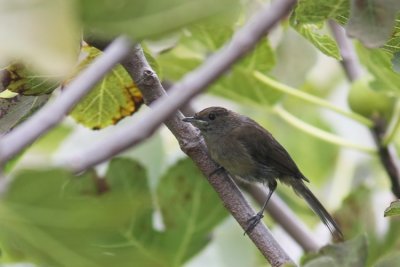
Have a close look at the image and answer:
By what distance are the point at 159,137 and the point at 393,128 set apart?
0.85m

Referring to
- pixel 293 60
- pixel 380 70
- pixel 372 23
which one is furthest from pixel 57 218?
pixel 293 60

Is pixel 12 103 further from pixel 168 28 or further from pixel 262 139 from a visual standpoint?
pixel 262 139

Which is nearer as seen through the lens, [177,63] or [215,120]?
[177,63]

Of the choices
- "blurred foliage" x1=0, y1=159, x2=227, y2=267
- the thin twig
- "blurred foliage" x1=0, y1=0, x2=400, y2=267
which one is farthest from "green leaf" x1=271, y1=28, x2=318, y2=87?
"blurred foliage" x1=0, y1=159, x2=227, y2=267

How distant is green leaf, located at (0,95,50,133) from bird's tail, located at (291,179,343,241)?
1.00 m

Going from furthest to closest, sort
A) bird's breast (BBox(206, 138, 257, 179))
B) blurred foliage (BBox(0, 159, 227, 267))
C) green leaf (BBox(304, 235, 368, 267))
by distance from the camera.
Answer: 1. bird's breast (BBox(206, 138, 257, 179))
2. green leaf (BBox(304, 235, 368, 267))
3. blurred foliage (BBox(0, 159, 227, 267))

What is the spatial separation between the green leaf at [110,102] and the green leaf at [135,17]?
97 centimetres

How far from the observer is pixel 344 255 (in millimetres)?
1147

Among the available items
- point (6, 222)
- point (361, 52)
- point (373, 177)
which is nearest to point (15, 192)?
point (6, 222)

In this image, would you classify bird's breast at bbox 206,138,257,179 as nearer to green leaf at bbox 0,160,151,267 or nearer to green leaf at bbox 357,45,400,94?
green leaf at bbox 357,45,400,94

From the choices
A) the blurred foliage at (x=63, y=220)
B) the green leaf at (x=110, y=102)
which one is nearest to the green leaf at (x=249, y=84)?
the green leaf at (x=110, y=102)

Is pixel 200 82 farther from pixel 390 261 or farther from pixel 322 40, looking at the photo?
pixel 322 40

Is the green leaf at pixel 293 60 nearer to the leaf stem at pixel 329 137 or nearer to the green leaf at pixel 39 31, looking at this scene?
the leaf stem at pixel 329 137

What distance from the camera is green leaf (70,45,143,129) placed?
5.43 ft
